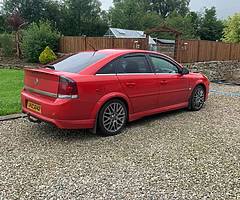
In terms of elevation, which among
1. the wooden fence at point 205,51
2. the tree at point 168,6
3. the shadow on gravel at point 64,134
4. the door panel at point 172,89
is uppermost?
the tree at point 168,6

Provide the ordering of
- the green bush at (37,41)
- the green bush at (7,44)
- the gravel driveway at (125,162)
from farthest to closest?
the green bush at (7,44) < the green bush at (37,41) < the gravel driveway at (125,162)

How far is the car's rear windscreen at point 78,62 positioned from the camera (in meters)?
4.78

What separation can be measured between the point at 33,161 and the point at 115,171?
1.16m

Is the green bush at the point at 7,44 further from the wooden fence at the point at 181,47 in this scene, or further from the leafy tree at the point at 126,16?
the leafy tree at the point at 126,16

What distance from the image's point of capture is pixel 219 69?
701 inches

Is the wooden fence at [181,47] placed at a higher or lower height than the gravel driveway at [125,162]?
higher

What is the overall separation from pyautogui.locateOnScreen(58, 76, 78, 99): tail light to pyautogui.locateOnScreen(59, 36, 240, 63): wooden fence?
9.76 metres

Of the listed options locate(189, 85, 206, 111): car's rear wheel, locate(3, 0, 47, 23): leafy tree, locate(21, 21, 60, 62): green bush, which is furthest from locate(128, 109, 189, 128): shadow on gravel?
locate(3, 0, 47, 23): leafy tree

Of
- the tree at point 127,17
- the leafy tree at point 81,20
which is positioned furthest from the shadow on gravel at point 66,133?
the tree at point 127,17

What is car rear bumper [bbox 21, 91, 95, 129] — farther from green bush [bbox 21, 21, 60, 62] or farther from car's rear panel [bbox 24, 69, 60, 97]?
green bush [bbox 21, 21, 60, 62]

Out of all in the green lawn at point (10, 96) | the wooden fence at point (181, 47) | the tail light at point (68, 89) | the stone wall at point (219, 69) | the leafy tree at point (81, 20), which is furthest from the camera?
the leafy tree at point (81, 20)

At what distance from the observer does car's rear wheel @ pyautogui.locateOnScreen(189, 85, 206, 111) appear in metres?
6.66

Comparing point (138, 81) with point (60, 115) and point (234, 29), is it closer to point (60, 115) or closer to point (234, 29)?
point (60, 115)

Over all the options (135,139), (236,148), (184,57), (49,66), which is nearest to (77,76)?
(49,66)
